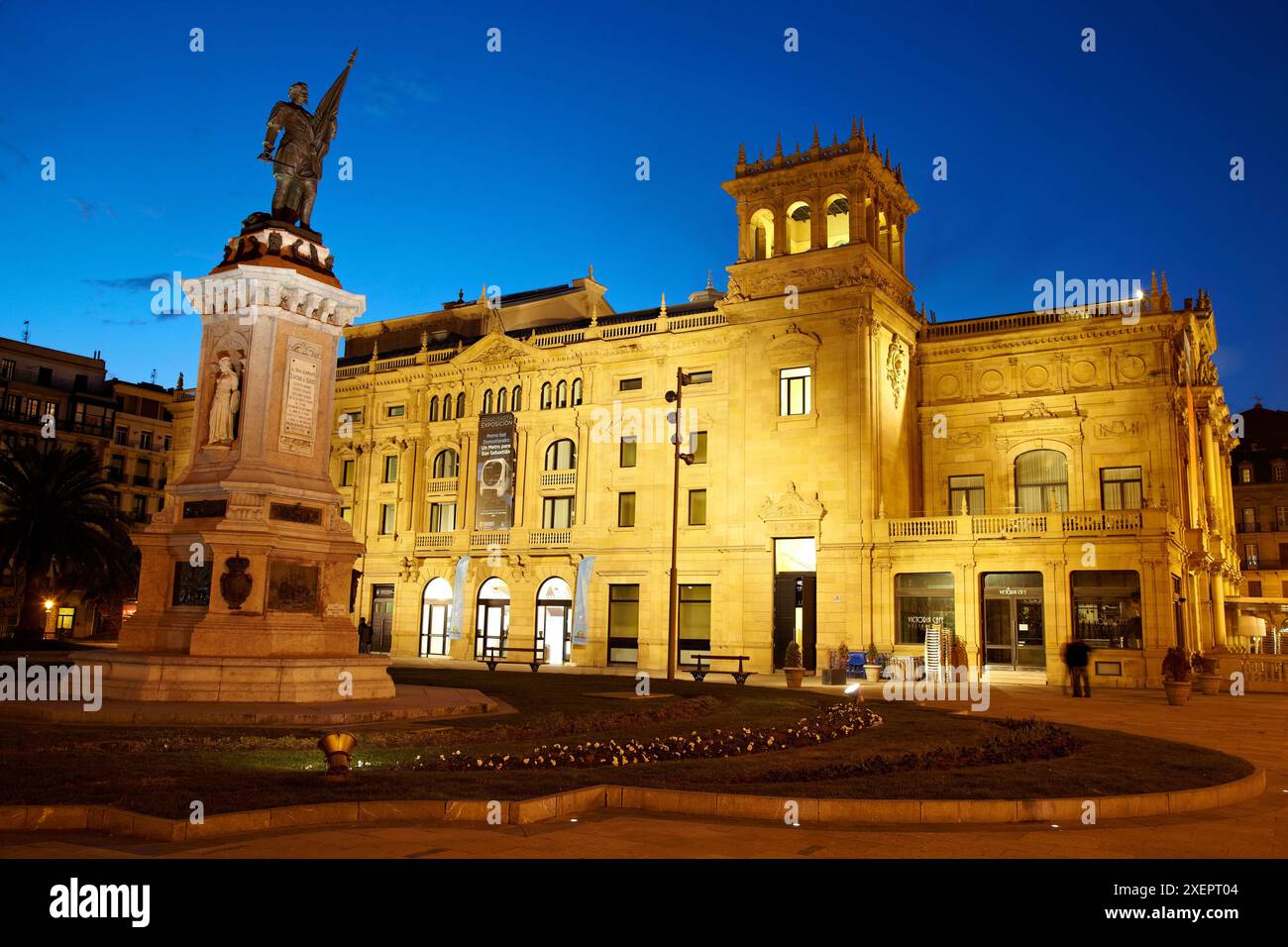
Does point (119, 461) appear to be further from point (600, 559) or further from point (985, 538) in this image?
point (985, 538)

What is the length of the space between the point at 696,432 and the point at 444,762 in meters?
35.2

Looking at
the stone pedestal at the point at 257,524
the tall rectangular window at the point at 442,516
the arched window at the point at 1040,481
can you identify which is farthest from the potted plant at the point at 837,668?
the tall rectangular window at the point at 442,516

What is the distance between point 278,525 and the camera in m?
18.1

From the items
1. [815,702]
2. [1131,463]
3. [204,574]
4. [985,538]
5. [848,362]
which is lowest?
[815,702]

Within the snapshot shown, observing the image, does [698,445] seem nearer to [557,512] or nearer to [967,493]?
[557,512]

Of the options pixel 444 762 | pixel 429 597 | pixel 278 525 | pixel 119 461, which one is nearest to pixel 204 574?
pixel 278 525

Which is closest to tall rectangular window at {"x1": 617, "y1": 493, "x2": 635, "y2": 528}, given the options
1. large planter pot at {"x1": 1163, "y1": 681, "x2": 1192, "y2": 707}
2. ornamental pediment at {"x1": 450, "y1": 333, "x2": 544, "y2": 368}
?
ornamental pediment at {"x1": 450, "y1": 333, "x2": 544, "y2": 368}

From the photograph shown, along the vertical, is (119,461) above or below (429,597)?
above

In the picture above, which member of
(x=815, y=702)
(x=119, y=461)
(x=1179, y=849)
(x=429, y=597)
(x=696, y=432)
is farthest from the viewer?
(x=119, y=461)

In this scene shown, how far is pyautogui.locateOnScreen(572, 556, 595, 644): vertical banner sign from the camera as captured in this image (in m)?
46.4

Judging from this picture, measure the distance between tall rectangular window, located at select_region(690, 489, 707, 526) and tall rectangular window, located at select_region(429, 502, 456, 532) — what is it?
1394cm

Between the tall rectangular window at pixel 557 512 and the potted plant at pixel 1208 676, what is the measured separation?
88.3ft

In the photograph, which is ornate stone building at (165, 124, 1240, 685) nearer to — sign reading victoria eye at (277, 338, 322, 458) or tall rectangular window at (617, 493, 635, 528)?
tall rectangular window at (617, 493, 635, 528)

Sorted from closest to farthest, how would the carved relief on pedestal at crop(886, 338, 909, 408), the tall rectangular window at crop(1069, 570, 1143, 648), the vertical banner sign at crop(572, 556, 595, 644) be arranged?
the tall rectangular window at crop(1069, 570, 1143, 648), the carved relief on pedestal at crop(886, 338, 909, 408), the vertical banner sign at crop(572, 556, 595, 644)
